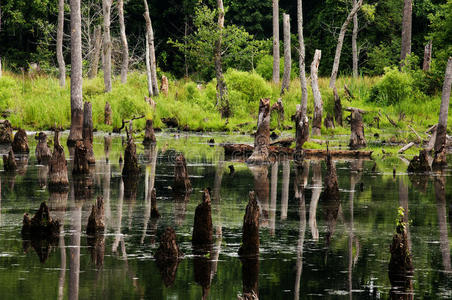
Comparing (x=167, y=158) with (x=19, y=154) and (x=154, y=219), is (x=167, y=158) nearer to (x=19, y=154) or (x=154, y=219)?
(x=19, y=154)

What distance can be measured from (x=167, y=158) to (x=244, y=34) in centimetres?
2048

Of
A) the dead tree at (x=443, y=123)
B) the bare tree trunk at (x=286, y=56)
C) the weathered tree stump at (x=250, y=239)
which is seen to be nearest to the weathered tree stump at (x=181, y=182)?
the weathered tree stump at (x=250, y=239)

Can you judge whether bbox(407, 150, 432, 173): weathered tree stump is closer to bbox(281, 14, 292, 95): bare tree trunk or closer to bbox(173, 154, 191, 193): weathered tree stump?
bbox(173, 154, 191, 193): weathered tree stump

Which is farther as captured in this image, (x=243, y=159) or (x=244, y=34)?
(x=244, y=34)

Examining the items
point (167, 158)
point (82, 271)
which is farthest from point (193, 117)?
point (82, 271)

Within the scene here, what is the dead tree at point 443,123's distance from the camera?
2464 cm

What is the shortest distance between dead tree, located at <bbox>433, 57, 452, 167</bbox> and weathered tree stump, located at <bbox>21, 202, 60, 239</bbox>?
13.3 meters

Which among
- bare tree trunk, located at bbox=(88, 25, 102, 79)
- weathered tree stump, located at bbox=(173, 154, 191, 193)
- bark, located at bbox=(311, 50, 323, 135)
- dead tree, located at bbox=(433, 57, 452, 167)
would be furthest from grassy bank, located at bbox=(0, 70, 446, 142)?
weathered tree stump, located at bbox=(173, 154, 191, 193)

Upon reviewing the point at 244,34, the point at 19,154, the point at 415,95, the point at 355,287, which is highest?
the point at 244,34

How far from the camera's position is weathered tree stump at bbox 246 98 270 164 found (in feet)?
83.0

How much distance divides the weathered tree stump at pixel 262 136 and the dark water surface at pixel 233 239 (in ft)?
5.68

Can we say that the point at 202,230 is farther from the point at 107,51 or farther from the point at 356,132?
the point at 107,51

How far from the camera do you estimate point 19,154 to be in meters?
27.9

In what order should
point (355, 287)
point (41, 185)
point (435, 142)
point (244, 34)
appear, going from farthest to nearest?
point (244, 34)
point (435, 142)
point (41, 185)
point (355, 287)
